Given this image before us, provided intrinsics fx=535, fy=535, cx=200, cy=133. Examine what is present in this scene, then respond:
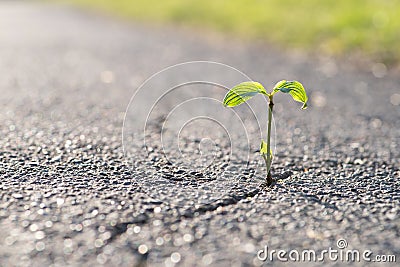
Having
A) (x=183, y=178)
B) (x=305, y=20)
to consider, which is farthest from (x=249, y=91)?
(x=305, y=20)

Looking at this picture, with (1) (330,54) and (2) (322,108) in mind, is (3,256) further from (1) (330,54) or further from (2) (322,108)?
(1) (330,54)

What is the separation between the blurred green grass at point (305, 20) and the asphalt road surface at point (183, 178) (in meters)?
1.46

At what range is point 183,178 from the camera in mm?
2180

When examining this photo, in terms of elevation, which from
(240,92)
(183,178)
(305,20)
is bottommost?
(183,178)

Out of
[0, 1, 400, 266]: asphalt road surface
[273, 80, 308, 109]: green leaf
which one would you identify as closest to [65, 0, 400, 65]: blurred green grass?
[0, 1, 400, 266]: asphalt road surface

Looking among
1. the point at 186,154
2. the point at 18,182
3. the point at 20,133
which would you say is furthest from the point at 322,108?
the point at 18,182

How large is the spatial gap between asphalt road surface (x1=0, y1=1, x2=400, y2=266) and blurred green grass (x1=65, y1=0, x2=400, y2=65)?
4.80 ft

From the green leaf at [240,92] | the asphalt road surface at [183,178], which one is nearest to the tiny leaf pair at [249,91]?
the green leaf at [240,92]

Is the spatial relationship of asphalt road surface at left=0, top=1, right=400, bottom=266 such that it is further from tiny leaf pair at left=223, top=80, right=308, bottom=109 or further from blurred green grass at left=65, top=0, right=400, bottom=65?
blurred green grass at left=65, top=0, right=400, bottom=65

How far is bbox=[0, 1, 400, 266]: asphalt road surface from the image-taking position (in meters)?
1.61

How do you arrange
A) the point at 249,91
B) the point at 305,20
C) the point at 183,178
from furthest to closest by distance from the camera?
the point at 305,20 < the point at 183,178 < the point at 249,91

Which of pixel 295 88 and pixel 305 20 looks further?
pixel 305 20

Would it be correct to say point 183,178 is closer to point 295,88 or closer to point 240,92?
point 240,92

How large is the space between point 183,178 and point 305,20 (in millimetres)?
6187
